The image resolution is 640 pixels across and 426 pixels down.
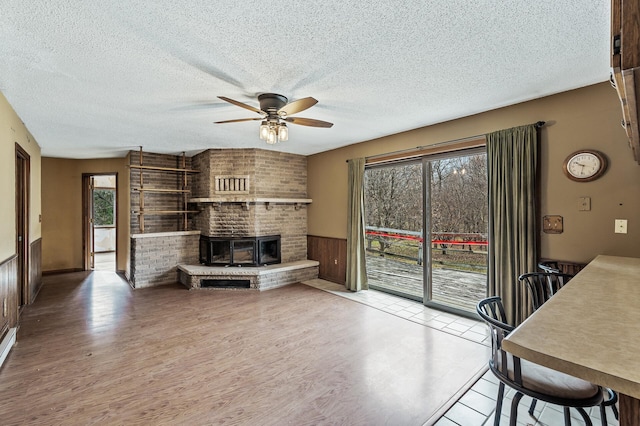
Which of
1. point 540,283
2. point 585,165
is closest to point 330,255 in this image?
point 540,283

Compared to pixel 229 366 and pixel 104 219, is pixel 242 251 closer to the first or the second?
pixel 229 366

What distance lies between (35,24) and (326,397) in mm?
3015

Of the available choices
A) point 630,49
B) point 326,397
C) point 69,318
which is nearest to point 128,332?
point 69,318

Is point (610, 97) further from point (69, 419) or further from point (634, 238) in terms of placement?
point (69, 419)

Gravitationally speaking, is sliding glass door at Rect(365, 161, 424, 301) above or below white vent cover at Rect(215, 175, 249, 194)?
below

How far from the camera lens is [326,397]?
221 cm

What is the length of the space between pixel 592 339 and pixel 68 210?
8258mm

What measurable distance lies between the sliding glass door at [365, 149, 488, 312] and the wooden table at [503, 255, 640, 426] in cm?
252

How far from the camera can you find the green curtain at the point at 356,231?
16.0 feet

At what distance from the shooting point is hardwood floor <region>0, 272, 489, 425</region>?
2.07 m

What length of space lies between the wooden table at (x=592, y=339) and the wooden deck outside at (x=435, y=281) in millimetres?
2732

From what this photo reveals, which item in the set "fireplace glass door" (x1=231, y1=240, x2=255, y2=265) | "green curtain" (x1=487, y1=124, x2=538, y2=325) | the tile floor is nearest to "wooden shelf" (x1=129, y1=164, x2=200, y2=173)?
"fireplace glass door" (x1=231, y1=240, x2=255, y2=265)

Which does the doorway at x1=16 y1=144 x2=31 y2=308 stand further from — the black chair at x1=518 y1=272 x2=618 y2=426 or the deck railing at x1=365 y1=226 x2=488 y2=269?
the black chair at x1=518 y1=272 x2=618 y2=426

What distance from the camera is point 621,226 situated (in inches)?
102
